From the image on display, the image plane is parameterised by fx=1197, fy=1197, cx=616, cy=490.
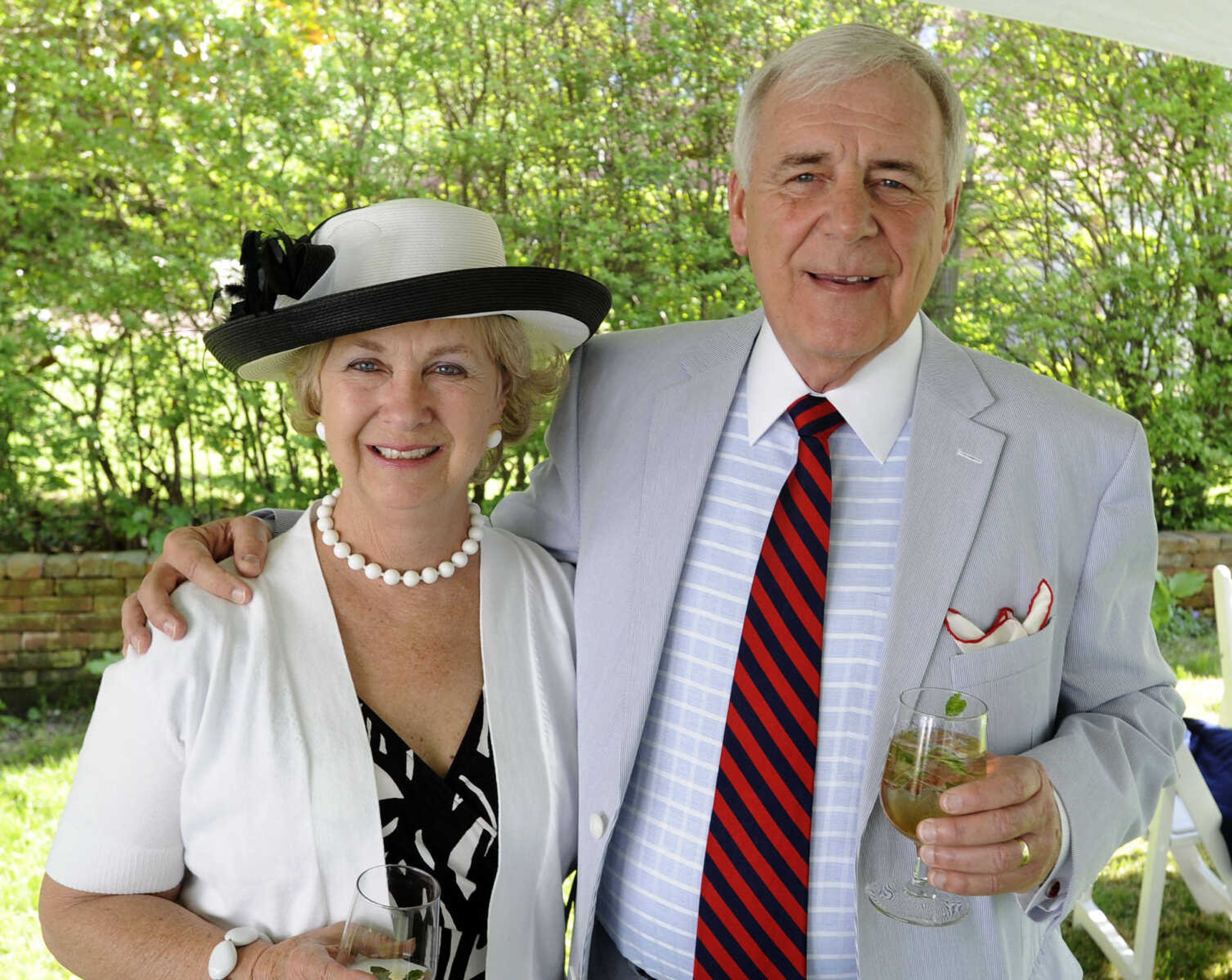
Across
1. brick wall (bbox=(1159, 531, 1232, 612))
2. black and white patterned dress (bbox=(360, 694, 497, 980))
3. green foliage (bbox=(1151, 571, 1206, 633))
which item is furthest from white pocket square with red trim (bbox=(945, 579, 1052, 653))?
brick wall (bbox=(1159, 531, 1232, 612))

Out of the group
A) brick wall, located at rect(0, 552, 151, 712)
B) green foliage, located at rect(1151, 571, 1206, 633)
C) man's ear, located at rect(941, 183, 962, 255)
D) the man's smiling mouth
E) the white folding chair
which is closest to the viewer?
the man's smiling mouth

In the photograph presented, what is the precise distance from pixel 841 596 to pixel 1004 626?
0.87ft

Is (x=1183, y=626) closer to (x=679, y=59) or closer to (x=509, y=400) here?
(x=679, y=59)

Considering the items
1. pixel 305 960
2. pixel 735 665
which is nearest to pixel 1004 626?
pixel 735 665

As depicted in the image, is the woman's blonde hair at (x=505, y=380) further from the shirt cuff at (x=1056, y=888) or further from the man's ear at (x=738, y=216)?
the shirt cuff at (x=1056, y=888)

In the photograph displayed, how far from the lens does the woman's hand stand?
1.59 m

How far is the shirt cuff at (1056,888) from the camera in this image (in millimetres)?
1854

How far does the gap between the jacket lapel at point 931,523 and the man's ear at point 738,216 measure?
0.43 m

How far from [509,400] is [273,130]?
4.65m

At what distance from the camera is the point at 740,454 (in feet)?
7.09

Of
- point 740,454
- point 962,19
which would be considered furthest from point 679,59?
point 740,454

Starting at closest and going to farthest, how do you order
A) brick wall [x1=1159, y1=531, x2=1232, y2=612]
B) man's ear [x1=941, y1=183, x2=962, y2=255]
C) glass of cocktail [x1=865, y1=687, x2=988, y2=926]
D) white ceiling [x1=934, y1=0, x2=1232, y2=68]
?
glass of cocktail [x1=865, y1=687, x2=988, y2=926] → man's ear [x1=941, y1=183, x2=962, y2=255] → white ceiling [x1=934, y1=0, x2=1232, y2=68] → brick wall [x1=1159, y1=531, x2=1232, y2=612]

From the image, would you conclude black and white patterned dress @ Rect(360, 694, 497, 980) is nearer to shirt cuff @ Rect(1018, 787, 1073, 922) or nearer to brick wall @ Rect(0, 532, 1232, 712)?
shirt cuff @ Rect(1018, 787, 1073, 922)

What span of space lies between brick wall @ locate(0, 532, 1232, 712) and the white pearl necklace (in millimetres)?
4325
